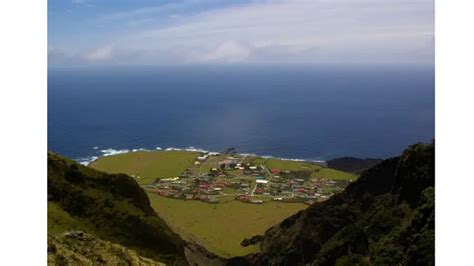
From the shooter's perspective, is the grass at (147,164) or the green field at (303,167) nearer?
the grass at (147,164)

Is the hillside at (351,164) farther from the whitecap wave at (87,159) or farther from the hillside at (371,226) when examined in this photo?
the whitecap wave at (87,159)

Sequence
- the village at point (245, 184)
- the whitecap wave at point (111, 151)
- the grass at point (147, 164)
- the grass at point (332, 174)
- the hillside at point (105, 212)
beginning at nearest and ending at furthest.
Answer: the hillside at point (105, 212) < the village at point (245, 184) < the grass at point (147, 164) < the grass at point (332, 174) < the whitecap wave at point (111, 151)

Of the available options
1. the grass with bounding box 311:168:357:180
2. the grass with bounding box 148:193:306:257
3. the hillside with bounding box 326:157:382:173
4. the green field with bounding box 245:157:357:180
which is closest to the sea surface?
the hillside with bounding box 326:157:382:173

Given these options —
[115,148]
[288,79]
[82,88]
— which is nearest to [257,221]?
[115,148]

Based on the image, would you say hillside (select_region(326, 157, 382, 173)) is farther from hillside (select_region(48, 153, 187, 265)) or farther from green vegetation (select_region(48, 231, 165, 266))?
green vegetation (select_region(48, 231, 165, 266))

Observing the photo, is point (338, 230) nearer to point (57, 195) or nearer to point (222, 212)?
point (222, 212)

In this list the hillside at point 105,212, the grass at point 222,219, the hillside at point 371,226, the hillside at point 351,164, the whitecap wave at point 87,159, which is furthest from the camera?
the hillside at point 351,164

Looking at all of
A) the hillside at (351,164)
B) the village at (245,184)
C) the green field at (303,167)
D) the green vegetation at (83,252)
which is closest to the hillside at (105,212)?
the green vegetation at (83,252)
